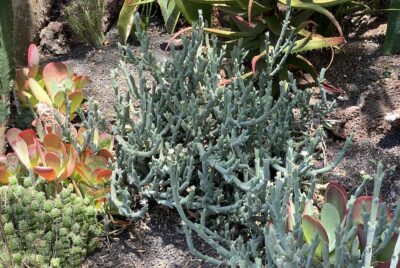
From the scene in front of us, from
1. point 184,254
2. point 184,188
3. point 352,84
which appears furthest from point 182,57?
point 352,84

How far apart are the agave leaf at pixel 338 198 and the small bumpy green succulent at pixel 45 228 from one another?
0.89 meters

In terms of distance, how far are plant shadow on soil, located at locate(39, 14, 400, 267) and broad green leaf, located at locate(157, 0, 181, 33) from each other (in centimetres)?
9

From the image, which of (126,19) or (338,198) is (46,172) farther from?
(126,19)

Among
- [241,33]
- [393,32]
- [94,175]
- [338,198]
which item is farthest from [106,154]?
[393,32]

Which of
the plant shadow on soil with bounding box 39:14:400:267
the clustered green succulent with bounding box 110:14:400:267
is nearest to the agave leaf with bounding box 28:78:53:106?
the plant shadow on soil with bounding box 39:14:400:267

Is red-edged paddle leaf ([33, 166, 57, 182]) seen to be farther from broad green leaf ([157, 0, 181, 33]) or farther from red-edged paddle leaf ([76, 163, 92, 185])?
broad green leaf ([157, 0, 181, 33])

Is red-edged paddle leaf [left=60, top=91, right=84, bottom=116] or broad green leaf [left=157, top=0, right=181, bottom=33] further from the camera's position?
broad green leaf [left=157, top=0, right=181, bottom=33]

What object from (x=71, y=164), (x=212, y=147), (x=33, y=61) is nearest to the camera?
(x=212, y=147)

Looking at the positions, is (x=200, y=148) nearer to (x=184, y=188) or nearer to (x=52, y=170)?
(x=184, y=188)

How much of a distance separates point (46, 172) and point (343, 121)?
1.32 m

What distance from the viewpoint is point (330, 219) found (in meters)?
2.01

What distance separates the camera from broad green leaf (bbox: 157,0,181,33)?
3629mm

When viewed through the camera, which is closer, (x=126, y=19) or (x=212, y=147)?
(x=212, y=147)

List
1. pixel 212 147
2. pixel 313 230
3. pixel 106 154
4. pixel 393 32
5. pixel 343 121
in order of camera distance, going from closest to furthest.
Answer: pixel 313 230
pixel 212 147
pixel 106 154
pixel 343 121
pixel 393 32
